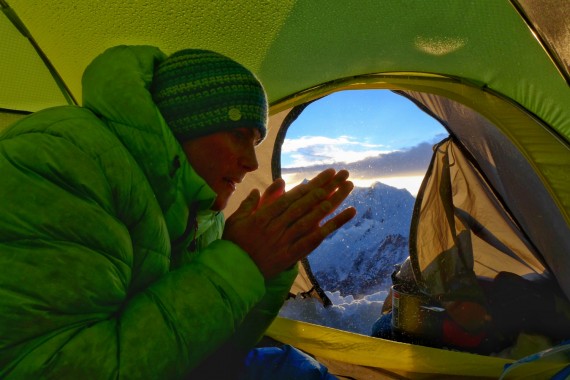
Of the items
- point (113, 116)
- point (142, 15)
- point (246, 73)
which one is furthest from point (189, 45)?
point (113, 116)

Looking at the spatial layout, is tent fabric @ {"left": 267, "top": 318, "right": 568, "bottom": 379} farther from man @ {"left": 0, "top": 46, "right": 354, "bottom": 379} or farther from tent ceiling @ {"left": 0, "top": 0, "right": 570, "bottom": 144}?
man @ {"left": 0, "top": 46, "right": 354, "bottom": 379}

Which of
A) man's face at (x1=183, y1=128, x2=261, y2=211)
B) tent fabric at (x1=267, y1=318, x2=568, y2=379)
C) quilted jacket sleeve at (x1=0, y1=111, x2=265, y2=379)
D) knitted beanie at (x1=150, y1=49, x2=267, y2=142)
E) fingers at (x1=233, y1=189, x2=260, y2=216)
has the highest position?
knitted beanie at (x1=150, y1=49, x2=267, y2=142)

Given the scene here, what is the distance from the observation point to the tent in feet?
4.47

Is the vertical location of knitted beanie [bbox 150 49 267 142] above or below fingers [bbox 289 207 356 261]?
above

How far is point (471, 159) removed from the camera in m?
2.19

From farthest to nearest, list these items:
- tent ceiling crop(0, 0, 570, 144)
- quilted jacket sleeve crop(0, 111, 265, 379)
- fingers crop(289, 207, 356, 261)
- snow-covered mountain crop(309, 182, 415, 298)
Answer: snow-covered mountain crop(309, 182, 415, 298) → tent ceiling crop(0, 0, 570, 144) → fingers crop(289, 207, 356, 261) → quilted jacket sleeve crop(0, 111, 265, 379)

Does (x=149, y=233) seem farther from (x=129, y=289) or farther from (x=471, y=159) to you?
(x=471, y=159)

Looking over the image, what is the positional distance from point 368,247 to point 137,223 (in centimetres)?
320

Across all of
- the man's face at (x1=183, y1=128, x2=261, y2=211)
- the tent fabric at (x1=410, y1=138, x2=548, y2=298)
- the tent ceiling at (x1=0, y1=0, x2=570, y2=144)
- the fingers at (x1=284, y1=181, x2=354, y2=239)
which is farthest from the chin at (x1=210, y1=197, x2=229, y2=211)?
the tent fabric at (x1=410, y1=138, x2=548, y2=298)

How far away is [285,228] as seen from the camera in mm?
764

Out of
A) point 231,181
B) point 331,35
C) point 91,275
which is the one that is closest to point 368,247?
point 331,35

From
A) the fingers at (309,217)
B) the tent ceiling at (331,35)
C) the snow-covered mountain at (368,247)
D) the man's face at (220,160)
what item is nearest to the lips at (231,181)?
the man's face at (220,160)

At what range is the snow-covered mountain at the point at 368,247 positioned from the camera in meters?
2.82

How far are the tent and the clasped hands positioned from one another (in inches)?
32.1
